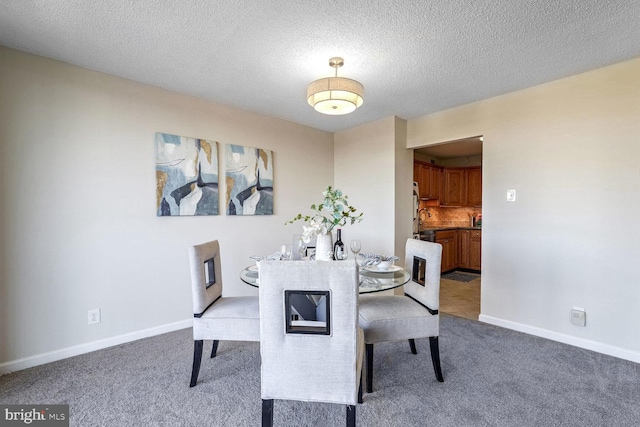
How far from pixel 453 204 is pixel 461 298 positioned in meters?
2.69

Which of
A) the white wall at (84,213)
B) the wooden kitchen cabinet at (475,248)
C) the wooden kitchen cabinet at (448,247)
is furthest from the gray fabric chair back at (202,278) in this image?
the wooden kitchen cabinet at (475,248)

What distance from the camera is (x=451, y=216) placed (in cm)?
663

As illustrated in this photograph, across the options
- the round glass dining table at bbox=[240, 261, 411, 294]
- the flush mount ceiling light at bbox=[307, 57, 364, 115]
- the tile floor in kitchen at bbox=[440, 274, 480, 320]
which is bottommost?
the tile floor in kitchen at bbox=[440, 274, 480, 320]

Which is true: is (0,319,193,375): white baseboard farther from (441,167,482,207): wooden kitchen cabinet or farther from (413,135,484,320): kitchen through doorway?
(441,167,482,207): wooden kitchen cabinet

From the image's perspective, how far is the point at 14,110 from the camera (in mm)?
2252

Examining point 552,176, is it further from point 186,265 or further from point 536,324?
point 186,265

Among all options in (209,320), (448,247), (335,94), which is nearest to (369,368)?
(209,320)

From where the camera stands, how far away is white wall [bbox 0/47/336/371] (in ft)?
7.43

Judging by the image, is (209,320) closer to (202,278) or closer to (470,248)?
(202,278)

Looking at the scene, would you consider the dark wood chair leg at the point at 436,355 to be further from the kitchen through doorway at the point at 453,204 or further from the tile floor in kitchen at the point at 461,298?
the kitchen through doorway at the point at 453,204

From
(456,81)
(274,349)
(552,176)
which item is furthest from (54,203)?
(552,176)

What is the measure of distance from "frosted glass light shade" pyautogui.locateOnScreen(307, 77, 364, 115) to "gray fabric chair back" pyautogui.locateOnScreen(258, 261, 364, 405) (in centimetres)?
131

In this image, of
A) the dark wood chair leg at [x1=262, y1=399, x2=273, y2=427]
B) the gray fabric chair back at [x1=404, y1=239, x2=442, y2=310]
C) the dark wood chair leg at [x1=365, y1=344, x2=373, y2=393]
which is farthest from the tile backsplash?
the dark wood chair leg at [x1=262, y1=399, x2=273, y2=427]

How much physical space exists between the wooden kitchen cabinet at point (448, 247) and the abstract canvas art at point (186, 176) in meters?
4.05
